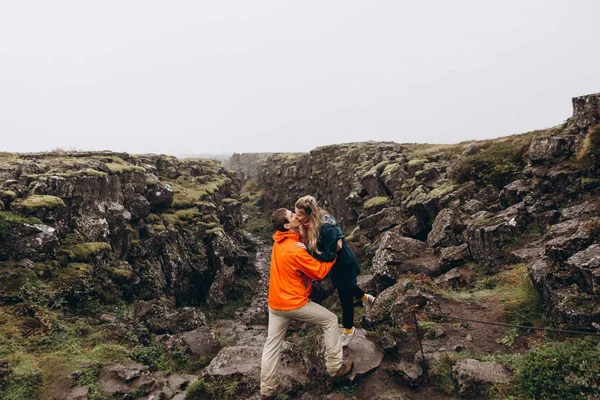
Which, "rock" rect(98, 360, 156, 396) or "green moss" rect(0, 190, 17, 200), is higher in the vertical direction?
"green moss" rect(0, 190, 17, 200)

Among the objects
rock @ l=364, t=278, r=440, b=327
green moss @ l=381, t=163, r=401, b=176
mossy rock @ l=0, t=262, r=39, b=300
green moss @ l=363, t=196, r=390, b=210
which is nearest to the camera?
rock @ l=364, t=278, r=440, b=327

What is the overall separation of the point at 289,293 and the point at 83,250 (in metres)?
16.8

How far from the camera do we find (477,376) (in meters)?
8.20

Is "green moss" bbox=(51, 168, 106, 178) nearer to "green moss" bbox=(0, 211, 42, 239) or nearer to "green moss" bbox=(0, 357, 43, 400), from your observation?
Result: "green moss" bbox=(0, 211, 42, 239)

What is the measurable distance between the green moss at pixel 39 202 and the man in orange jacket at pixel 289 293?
1738 cm

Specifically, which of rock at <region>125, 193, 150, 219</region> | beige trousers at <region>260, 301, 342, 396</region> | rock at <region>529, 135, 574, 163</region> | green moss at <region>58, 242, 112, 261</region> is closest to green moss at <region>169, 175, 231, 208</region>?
rock at <region>125, 193, 150, 219</region>

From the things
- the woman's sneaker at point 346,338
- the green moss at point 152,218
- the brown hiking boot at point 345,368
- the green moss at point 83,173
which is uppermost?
the green moss at point 83,173

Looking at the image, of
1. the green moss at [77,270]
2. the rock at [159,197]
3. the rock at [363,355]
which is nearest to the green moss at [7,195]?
the green moss at [77,270]

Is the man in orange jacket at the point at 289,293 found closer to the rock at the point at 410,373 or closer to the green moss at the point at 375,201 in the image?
the rock at the point at 410,373

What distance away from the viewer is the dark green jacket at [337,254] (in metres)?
8.16

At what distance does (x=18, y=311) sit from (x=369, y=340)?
14.7 metres

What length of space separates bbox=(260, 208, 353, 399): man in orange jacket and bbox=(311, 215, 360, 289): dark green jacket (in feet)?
0.95

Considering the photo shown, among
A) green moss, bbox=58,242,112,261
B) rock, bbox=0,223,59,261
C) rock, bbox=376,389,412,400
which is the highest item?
rock, bbox=0,223,59,261

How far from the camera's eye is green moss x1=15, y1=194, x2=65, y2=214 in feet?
61.6
